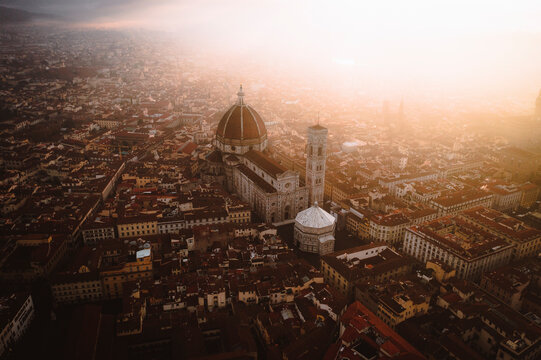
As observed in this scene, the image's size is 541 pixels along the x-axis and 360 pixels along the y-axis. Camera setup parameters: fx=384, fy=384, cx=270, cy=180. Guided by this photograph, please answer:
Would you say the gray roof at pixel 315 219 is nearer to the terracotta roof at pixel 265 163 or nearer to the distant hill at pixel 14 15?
the terracotta roof at pixel 265 163

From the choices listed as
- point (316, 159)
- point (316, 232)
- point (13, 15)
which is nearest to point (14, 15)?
point (13, 15)

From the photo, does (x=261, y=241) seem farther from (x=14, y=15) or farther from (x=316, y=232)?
(x=14, y=15)

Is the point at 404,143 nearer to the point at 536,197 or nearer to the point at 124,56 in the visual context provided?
the point at 536,197

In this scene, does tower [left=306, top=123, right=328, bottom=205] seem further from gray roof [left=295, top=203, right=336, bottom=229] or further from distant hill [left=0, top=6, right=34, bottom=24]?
distant hill [left=0, top=6, right=34, bottom=24]

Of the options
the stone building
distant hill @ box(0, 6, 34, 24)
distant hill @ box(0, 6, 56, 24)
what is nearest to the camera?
the stone building

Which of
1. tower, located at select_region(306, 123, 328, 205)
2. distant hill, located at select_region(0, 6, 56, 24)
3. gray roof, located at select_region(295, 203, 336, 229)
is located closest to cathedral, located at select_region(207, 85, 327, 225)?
tower, located at select_region(306, 123, 328, 205)

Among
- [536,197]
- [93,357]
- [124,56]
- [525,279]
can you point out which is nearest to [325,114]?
[536,197]

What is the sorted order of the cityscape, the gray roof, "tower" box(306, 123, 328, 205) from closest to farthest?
the cityscape → the gray roof → "tower" box(306, 123, 328, 205)

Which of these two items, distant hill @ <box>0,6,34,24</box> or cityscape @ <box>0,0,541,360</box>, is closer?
cityscape @ <box>0,0,541,360</box>

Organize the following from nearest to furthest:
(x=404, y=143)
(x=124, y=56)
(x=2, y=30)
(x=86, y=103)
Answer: (x=404, y=143)
(x=86, y=103)
(x=2, y=30)
(x=124, y=56)
